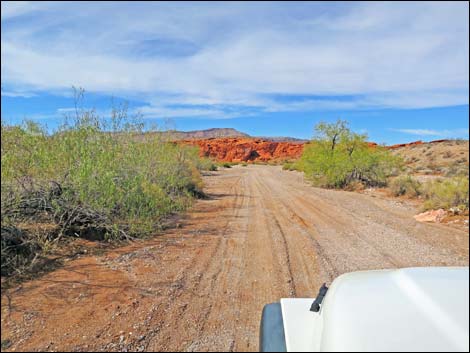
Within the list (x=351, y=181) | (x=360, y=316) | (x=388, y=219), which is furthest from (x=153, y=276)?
(x=351, y=181)

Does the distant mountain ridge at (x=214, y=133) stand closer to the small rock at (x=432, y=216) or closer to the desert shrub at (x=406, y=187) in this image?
the small rock at (x=432, y=216)

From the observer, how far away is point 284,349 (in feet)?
3.50

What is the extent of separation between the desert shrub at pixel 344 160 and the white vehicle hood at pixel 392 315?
1263 centimetres

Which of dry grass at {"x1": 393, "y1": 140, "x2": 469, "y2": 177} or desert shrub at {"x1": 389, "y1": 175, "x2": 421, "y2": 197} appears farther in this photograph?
dry grass at {"x1": 393, "y1": 140, "x2": 469, "y2": 177}

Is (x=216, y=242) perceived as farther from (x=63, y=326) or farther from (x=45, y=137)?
(x=63, y=326)

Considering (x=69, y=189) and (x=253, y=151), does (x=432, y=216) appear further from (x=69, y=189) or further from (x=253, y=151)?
(x=253, y=151)

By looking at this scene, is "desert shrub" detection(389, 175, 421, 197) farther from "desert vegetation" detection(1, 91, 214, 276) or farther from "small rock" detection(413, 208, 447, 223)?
"desert vegetation" detection(1, 91, 214, 276)

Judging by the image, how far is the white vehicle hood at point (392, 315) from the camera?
84 centimetres

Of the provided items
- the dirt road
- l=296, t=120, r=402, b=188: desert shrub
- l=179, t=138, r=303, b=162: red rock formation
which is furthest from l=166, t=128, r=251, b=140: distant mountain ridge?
l=179, t=138, r=303, b=162: red rock formation

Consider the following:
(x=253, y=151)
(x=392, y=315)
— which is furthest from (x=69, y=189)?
(x=253, y=151)

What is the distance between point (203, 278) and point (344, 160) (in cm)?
1224

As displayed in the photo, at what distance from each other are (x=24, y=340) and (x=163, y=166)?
17.0 feet

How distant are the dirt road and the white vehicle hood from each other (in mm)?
661

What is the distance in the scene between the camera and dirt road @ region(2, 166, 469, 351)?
183 centimetres
